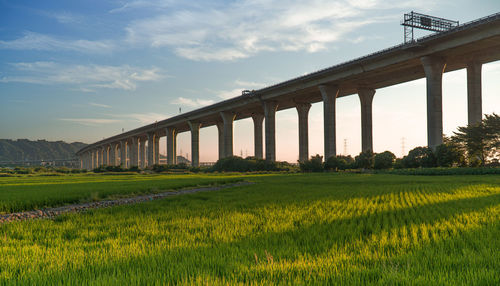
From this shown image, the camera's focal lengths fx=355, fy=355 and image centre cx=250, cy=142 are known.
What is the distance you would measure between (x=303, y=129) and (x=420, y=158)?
4029cm

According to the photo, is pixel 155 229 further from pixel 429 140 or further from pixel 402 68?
pixel 402 68

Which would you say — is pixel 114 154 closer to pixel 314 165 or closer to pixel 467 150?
pixel 314 165

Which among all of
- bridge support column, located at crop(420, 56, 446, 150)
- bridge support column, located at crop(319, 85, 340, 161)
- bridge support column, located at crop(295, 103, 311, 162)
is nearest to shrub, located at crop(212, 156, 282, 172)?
bridge support column, located at crop(295, 103, 311, 162)

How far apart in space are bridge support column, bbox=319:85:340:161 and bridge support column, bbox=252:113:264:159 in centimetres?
3217

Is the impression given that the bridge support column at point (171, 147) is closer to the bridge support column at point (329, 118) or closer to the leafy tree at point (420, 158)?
the bridge support column at point (329, 118)

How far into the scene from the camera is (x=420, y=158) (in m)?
51.8

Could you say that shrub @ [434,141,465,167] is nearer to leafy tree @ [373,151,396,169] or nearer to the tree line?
the tree line

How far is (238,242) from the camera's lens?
6.71 meters

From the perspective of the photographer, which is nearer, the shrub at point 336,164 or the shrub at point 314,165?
the shrub at point 336,164

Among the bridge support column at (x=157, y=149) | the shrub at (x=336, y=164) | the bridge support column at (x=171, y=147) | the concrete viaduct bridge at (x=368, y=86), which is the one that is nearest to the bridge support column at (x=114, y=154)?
the bridge support column at (x=157, y=149)

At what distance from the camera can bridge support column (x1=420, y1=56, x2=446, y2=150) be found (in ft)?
171

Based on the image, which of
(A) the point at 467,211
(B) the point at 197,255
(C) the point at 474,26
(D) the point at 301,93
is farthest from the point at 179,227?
(D) the point at 301,93

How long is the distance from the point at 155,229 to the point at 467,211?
348 inches

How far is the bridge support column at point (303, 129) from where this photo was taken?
8962cm
